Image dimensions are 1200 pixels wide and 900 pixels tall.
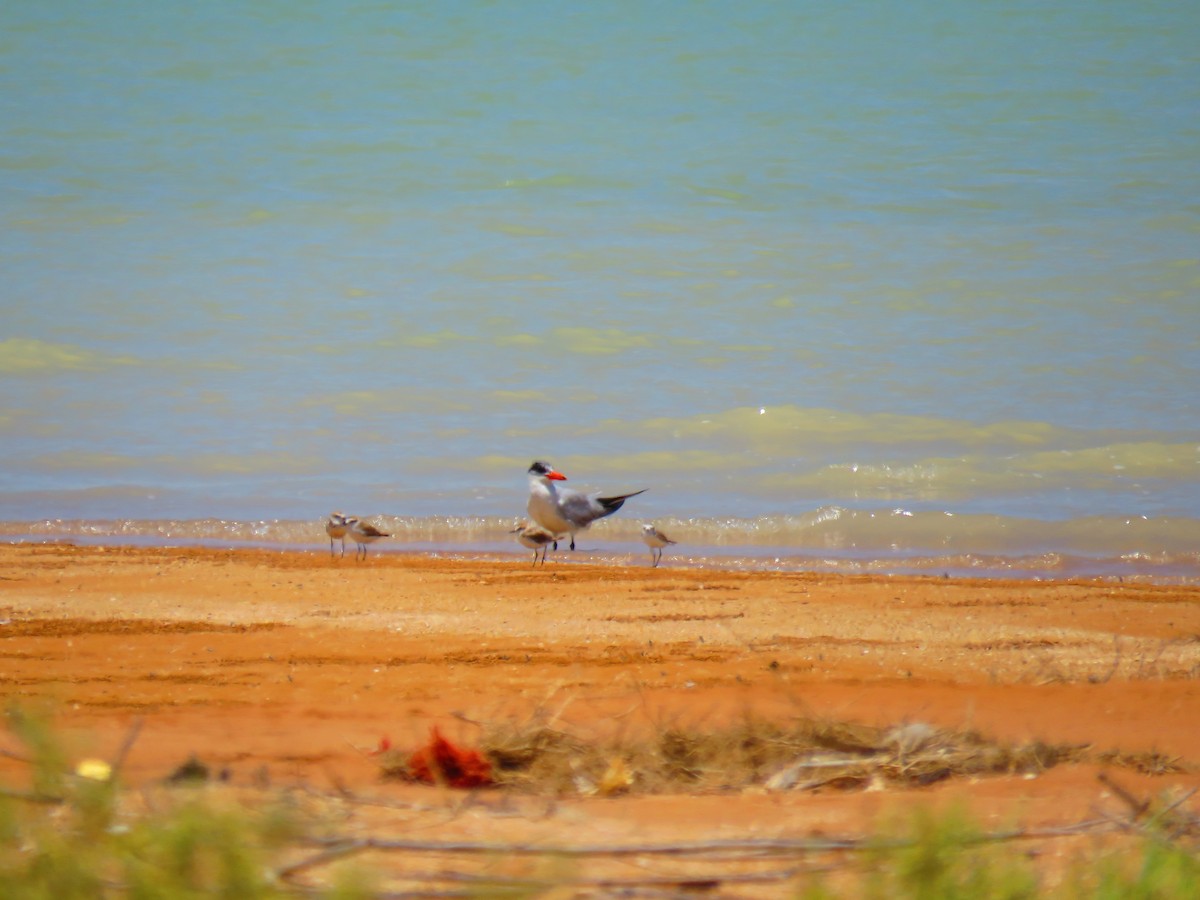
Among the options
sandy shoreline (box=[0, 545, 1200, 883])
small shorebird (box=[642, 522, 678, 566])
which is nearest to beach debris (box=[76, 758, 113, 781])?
sandy shoreline (box=[0, 545, 1200, 883])

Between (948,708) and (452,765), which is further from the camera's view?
(948,708)

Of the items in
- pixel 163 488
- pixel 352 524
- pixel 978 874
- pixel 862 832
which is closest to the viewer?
pixel 978 874

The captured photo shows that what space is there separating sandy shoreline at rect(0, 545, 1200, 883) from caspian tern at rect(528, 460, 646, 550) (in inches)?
58.9

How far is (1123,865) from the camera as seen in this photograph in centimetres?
289

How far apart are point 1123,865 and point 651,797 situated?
4.96 feet

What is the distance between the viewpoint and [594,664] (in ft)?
21.8

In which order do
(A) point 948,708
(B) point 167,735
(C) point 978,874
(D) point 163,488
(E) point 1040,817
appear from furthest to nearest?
(D) point 163,488 → (A) point 948,708 → (B) point 167,735 → (E) point 1040,817 → (C) point 978,874

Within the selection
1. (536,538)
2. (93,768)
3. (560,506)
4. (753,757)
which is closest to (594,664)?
(753,757)

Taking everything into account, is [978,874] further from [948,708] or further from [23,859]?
[948,708]

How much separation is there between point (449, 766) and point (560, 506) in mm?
8568

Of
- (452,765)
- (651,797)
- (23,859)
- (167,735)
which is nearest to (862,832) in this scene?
(651,797)

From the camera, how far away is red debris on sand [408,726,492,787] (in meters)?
4.20

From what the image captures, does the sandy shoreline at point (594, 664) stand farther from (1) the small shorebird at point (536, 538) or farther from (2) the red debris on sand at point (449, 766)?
(1) the small shorebird at point (536, 538)

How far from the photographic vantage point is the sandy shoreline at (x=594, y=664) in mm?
4213
